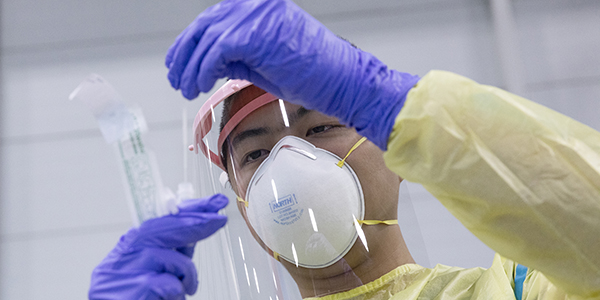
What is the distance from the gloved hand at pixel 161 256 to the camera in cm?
78

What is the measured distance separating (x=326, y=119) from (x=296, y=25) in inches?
14.4

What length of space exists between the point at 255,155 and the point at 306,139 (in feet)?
0.40

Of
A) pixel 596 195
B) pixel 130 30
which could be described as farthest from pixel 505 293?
pixel 130 30

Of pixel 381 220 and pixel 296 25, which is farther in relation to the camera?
pixel 381 220

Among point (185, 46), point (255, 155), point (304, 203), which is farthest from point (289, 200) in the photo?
point (185, 46)

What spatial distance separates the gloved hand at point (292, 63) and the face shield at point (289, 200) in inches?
10.3

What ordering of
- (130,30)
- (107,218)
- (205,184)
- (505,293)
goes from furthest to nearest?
(130,30) → (107,218) → (205,184) → (505,293)

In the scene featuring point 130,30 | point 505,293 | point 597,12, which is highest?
point 130,30

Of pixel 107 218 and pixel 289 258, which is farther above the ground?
pixel 107 218

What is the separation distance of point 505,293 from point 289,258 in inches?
18.2

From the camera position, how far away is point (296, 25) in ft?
2.29

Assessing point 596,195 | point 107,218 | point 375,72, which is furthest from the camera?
point 107,218

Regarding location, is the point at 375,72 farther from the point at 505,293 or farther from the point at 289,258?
the point at 505,293

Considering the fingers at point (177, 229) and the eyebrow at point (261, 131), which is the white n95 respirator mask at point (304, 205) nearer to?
the eyebrow at point (261, 131)
